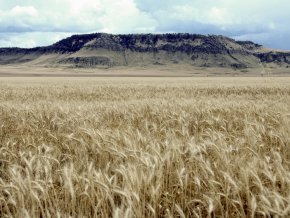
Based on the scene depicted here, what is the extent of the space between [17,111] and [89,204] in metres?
7.01

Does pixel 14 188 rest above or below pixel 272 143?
above

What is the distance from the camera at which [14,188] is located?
9.30 feet

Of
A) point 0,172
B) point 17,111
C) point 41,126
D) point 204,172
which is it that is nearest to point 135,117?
point 41,126

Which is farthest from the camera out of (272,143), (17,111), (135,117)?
(17,111)

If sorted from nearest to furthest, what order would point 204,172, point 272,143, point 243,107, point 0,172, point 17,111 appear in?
point 204,172, point 0,172, point 272,143, point 17,111, point 243,107

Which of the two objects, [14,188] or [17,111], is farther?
[17,111]

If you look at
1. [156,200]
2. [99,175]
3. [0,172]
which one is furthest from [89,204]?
[0,172]

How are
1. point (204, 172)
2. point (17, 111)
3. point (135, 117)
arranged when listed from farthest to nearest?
1. point (17, 111)
2. point (135, 117)
3. point (204, 172)

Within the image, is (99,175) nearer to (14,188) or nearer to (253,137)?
(14,188)

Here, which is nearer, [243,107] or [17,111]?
[17,111]

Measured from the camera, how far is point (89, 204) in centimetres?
295

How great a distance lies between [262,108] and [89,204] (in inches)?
300

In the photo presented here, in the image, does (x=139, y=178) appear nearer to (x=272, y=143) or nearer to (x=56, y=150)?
(x=56, y=150)

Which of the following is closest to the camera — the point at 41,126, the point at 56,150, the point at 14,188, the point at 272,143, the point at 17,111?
the point at 14,188
